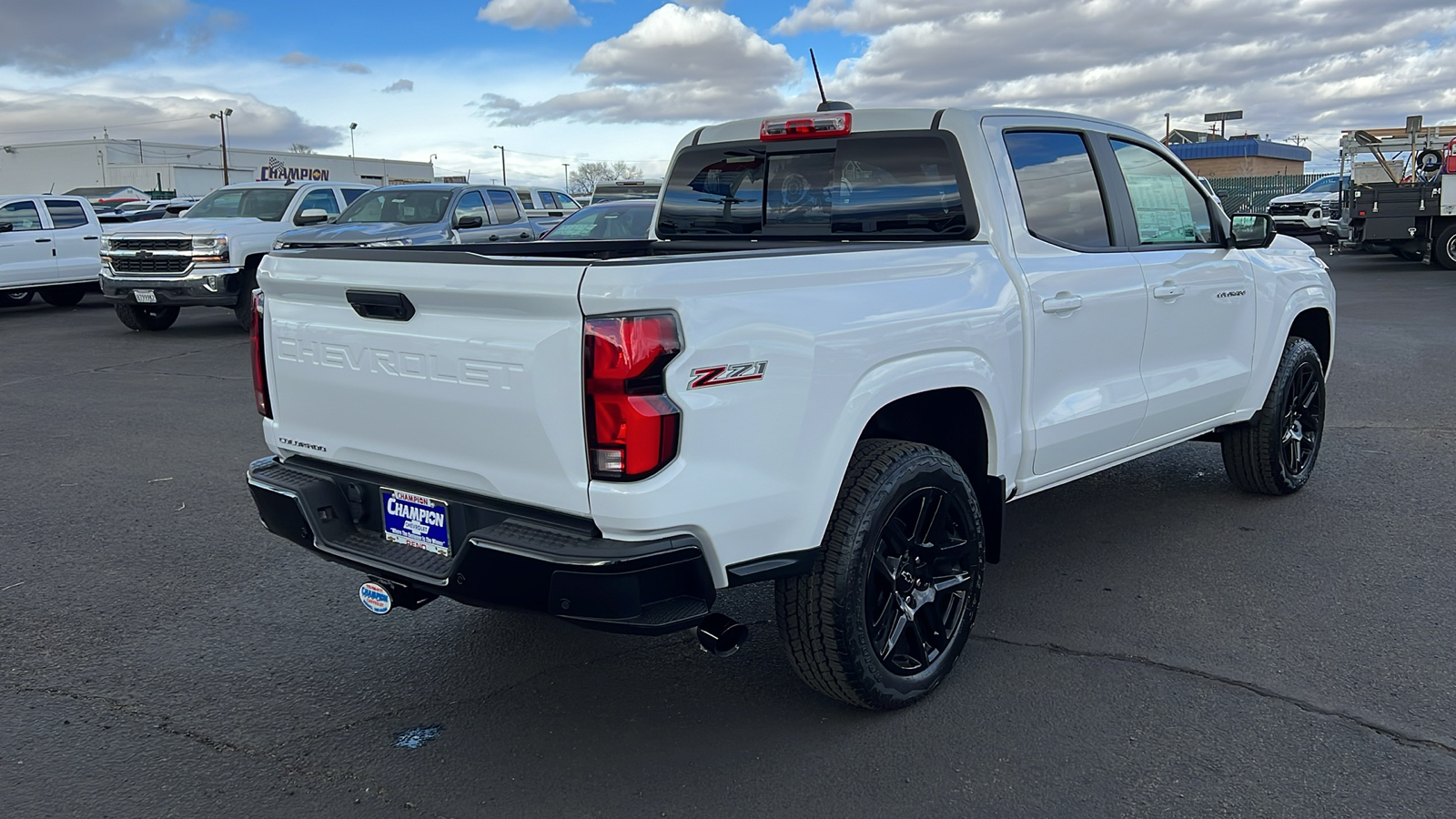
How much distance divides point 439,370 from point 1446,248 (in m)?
20.8

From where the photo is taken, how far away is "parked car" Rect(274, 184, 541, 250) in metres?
13.6

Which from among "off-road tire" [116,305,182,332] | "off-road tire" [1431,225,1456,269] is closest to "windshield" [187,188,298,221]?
"off-road tire" [116,305,182,332]

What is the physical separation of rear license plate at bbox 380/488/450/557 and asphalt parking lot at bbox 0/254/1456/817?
0.62 metres

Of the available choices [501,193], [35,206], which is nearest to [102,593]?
[501,193]

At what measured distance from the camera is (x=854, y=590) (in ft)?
10.9

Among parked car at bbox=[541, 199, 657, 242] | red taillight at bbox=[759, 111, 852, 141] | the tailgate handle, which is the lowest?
the tailgate handle

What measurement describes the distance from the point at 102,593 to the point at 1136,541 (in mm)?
4459

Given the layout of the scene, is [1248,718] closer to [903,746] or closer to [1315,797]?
[1315,797]

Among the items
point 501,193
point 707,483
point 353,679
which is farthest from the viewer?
point 501,193

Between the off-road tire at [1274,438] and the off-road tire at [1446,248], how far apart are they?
16224mm

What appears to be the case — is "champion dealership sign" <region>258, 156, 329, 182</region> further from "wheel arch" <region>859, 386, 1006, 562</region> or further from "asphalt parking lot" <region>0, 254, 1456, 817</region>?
"wheel arch" <region>859, 386, 1006, 562</region>

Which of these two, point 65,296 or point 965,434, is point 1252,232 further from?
point 65,296

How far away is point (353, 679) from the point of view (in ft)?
12.9

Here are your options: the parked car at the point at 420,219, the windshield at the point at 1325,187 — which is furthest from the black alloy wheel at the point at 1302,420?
the windshield at the point at 1325,187
